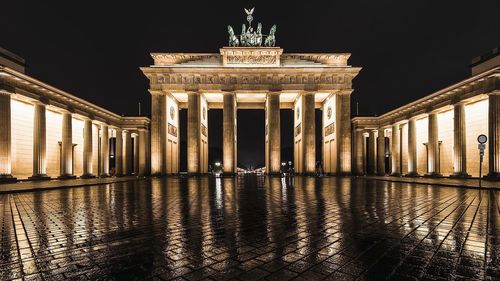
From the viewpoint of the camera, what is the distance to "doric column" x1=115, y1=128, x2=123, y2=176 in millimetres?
39000

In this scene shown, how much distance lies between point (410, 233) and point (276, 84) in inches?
1235

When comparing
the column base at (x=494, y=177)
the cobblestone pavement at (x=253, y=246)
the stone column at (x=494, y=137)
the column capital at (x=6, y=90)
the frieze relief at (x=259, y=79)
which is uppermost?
the frieze relief at (x=259, y=79)

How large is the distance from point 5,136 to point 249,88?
957 inches

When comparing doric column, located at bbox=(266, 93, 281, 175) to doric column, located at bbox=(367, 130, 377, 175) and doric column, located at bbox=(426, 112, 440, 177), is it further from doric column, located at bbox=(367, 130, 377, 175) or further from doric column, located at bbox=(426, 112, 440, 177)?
doric column, located at bbox=(426, 112, 440, 177)

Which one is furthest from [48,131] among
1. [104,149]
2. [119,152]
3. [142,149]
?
[142,149]

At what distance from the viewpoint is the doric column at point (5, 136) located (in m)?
19.1

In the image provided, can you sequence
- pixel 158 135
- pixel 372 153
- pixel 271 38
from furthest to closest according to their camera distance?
1. pixel 372 153
2. pixel 271 38
3. pixel 158 135

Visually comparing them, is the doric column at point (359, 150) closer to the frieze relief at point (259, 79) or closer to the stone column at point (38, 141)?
the frieze relief at point (259, 79)

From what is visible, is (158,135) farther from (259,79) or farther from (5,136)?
(5,136)

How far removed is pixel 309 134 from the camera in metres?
34.6

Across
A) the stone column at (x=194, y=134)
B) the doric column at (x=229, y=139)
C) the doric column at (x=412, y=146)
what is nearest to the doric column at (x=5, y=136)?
the stone column at (x=194, y=134)

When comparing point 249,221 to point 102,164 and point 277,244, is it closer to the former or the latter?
point 277,244

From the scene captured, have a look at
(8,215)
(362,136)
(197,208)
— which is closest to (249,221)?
(197,208)

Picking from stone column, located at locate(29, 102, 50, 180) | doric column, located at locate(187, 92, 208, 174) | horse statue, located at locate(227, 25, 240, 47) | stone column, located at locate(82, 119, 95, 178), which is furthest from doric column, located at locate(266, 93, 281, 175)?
stone column, located at locate(29, 102, 50, 180)
